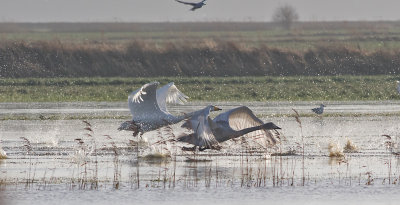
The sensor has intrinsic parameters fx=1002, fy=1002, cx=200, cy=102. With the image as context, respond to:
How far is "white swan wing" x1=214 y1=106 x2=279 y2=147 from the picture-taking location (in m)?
18.2

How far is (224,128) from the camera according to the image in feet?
57.9

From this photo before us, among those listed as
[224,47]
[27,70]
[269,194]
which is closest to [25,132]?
[269,194]

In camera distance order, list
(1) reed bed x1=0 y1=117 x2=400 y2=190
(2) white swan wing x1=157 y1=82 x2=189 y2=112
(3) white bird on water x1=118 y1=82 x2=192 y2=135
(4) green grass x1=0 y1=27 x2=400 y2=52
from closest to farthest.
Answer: (1) reed bed x1=0 y1=117 x2=400 y2=190, (3) white bird on water x1=118 y1=82 x2=192 y2=135, (2) white swan wing x1=157 y1=82 x2=189 y2=112, (4) green grass x1=0 y1=27 x2=400 y2=52

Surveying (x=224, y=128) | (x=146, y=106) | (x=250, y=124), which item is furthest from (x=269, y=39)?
(x=224, y=128)

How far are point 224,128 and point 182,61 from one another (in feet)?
80.7

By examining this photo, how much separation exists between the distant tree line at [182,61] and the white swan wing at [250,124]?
22.7m

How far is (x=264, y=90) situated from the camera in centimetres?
3584

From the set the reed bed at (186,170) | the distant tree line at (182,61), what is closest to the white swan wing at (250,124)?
the reed bed at (186,170)

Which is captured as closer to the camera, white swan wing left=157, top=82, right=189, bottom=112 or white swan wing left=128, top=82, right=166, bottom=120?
white swan wing left=128, top=82, right=166, bottom=120

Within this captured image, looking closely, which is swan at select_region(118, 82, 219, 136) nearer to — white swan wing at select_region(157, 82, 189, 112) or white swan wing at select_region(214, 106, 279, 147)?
white swan wing at select_region(157, 82, 189, 112)

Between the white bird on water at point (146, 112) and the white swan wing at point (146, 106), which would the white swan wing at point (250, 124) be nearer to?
the white bird on water at point (146, 112)

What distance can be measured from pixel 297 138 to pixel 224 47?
2211 cm

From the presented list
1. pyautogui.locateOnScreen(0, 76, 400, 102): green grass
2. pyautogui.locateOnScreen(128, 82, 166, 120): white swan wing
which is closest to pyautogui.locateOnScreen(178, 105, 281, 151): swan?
pyautogui.locateOnScreen(128, 82, 166, 120): white swan wing

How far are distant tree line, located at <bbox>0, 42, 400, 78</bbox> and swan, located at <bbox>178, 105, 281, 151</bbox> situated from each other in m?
22.7
